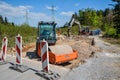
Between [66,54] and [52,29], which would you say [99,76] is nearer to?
[66,54]

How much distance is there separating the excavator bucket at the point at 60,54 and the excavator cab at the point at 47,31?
3820 mm

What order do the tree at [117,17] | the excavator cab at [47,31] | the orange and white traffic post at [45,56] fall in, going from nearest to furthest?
the orange and white traffic post at [45,56], the excavator cab at [47,31], the tree at [117,17]

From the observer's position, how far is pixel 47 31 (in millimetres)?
18391

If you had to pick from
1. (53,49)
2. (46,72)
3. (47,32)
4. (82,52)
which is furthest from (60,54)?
(82,52)

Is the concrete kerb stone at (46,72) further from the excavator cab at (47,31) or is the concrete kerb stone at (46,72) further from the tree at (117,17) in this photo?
the tree at (117,17)

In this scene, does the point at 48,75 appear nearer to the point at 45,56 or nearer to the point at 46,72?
the point at 46,72

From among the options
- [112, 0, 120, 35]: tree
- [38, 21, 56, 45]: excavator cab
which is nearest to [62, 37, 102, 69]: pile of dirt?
[38, 21, 56, 45]: excavator cab

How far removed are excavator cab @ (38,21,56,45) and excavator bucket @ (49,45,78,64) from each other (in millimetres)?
3820

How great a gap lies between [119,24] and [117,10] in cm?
408

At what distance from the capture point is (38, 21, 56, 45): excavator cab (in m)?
18.1

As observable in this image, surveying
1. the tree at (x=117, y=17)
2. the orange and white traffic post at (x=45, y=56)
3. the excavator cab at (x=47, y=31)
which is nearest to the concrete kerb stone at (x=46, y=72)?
the orange and white traffic post at (x=45, y=56)

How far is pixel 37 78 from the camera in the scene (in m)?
8.22

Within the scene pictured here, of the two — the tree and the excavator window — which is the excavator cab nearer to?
the excavator window

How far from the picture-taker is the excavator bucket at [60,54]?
12.7 m
